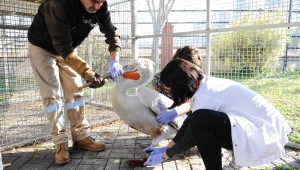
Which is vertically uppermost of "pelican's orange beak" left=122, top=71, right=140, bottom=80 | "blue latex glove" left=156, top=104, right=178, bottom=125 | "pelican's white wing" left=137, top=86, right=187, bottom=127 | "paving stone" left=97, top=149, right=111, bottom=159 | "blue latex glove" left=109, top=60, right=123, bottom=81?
"blue latex glove" left=109, top=60, right=123, bottom=81

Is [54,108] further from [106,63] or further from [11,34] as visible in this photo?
[106,63]

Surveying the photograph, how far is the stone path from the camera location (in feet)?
8.70

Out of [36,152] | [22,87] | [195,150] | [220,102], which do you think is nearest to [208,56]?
[195,150]

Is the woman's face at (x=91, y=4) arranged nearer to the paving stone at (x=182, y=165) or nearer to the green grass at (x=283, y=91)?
the paving stone at (x=182, y=165)

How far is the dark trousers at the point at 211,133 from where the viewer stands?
1.88 metres

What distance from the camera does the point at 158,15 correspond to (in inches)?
175

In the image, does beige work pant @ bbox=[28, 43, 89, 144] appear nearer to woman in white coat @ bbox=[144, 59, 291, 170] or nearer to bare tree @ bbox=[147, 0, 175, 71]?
woman in white coat @ bbox=[144, 59, 291, 170]

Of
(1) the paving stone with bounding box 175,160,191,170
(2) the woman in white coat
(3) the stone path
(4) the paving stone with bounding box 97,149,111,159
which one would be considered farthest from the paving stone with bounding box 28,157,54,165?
(2) the woman in white coat

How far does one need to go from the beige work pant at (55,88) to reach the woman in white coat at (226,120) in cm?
146

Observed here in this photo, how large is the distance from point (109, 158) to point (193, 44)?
7.38 ft

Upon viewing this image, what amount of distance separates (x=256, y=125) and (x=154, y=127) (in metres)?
1.26

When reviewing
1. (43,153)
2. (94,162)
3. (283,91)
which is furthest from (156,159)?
(283,91)

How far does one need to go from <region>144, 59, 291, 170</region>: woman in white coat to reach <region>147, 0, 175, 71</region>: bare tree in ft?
8.31

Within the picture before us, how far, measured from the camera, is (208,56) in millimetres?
3623
